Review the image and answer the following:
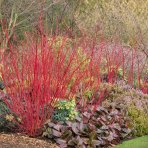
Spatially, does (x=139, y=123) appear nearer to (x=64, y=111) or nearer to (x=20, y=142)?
(x=64, y=111)

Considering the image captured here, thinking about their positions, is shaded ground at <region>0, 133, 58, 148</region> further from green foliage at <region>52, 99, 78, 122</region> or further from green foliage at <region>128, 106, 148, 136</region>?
green foliage at <region>128, 106, 148, 136</region>

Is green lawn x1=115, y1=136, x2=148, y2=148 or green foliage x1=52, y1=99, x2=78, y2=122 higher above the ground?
green foliage x1=52, y1=99, x2=78, y2=122

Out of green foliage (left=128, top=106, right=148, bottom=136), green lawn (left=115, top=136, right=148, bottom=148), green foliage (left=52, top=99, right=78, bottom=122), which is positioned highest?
green foliage (left=52, top=99, right=78, bottom=122)

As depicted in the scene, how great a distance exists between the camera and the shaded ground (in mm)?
6023

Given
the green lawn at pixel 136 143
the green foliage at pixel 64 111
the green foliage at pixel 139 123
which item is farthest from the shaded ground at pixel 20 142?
the green foliage at pixel 139 123

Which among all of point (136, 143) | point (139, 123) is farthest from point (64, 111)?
point (139, 123)

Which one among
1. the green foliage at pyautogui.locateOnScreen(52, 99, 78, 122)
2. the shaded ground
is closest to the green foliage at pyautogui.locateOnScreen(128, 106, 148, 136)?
the green foliage at pyautogui.locateOnScreen(52, 99, 78, 122)

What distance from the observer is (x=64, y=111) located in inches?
265

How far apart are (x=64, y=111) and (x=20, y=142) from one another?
33.5 inches

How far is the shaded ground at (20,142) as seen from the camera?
6023mm

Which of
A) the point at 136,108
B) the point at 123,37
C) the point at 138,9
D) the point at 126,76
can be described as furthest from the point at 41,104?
the point at 138,9

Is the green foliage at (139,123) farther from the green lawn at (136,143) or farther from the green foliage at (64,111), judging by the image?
the green foliage at (64,111)

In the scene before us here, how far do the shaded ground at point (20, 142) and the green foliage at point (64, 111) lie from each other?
486 millimetres

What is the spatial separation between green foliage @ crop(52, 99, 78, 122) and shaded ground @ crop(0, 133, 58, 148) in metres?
0.49
